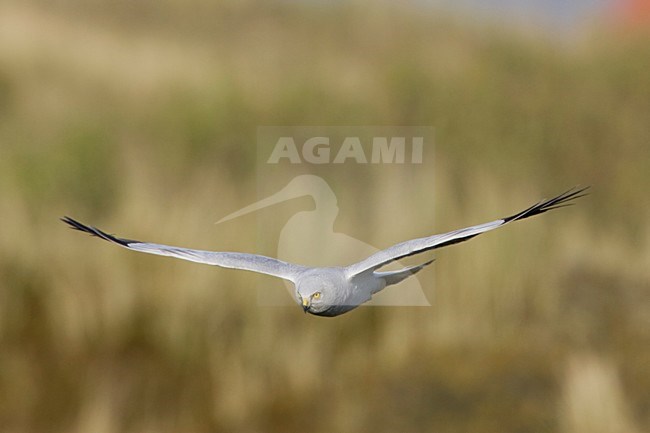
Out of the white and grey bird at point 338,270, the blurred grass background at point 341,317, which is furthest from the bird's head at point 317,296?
the blurred grass background at point 341,317

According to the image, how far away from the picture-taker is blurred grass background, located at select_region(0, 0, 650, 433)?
708cm

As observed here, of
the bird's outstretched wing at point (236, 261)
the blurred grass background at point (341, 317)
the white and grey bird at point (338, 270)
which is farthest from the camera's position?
the blurred grass background at point (341, 317)

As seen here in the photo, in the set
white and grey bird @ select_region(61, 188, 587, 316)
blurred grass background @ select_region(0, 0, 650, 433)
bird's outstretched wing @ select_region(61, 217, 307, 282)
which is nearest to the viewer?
white and grey bird @ select_region(61, 188, 587, 316)

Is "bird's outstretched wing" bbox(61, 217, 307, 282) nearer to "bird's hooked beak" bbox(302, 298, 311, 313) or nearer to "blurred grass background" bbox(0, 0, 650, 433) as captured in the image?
"bird's hooked beak" bbox(302, 298, 311, 313)

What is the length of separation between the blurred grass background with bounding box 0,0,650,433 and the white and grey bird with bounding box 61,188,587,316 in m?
3.74

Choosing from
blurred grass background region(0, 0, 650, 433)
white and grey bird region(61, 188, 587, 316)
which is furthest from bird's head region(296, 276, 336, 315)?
blurred grass background region(0, 0, 650, 433)

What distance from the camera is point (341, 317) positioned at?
7.38 m

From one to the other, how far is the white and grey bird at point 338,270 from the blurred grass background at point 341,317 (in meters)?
3.74

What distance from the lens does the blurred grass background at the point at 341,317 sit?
7082 millimetres

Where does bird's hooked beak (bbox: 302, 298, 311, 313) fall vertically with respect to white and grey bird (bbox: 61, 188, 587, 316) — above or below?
below

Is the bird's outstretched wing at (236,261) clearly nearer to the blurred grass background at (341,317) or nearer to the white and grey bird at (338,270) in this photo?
the white and grey bird at (338,270)

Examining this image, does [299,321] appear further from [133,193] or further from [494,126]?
[494,126]

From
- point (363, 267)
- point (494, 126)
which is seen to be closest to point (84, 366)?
point (494, 126)

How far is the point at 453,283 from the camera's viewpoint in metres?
7.44
